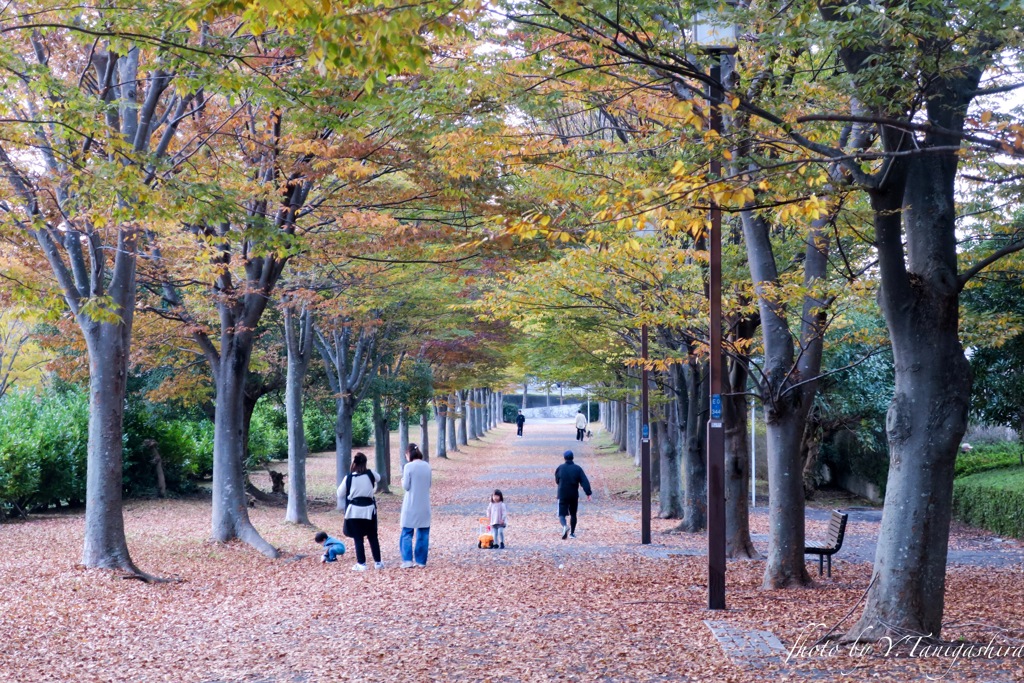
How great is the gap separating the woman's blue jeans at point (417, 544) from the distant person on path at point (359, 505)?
39cm

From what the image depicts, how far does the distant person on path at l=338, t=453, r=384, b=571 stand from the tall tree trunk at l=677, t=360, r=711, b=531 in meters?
7.29

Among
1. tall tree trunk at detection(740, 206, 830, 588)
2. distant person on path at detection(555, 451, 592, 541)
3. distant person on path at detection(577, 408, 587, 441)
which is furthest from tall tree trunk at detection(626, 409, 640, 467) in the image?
tall tree trunk at detection(740, 206, 830, 588)

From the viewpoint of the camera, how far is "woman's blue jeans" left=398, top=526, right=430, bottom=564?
42.9 feet

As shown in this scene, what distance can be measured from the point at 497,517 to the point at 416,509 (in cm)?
295

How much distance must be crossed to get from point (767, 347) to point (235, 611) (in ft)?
22.1

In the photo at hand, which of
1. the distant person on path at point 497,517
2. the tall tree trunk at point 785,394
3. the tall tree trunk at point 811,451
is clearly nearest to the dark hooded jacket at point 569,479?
the distant person on path at point 497,517

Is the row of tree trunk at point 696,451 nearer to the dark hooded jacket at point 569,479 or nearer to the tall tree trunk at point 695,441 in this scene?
the tall tree trunk at point 695,441

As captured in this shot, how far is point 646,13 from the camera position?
27.1ft

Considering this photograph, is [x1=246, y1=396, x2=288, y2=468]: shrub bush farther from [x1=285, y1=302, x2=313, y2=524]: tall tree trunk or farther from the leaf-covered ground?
the leaf-covered ground

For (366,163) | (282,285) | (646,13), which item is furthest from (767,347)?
(282,285)

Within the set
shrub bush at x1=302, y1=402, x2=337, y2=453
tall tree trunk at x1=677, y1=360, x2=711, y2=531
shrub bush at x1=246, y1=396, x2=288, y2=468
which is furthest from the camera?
shrub bush at x1=302, y1=402, x2=337, y2=453

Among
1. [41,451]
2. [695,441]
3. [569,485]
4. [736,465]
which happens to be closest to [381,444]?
[41,451]

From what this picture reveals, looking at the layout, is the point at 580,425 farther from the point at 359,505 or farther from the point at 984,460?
the point at 359,505

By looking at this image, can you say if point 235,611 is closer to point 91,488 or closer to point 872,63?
point 91,488
